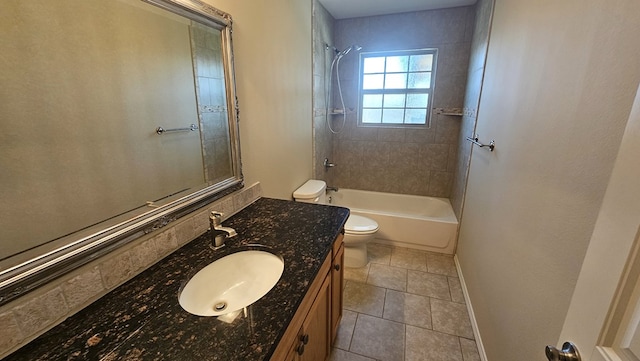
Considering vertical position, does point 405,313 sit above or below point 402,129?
below

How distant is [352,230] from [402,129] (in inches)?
62.6

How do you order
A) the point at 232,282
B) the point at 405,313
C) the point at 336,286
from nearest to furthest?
the point at 232,282 → the point at 336,286 → the point at 405,313

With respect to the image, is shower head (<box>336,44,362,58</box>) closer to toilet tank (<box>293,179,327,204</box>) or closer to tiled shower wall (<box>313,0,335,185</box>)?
tiled shower wall (<box>313,0,335,185</box>)

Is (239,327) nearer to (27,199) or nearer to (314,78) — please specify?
(27,199)

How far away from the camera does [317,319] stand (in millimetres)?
1176

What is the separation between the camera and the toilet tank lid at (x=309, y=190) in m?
2.24

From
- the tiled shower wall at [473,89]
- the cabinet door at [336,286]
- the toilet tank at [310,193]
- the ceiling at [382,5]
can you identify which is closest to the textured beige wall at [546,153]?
the tiled shower wall at [473,89]

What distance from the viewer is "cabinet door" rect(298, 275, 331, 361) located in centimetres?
100

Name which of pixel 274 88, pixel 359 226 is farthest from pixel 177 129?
pixel 359 226

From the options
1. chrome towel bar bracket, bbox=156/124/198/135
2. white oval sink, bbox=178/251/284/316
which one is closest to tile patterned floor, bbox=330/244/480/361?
white oval sink, bbox=178/251/284/316

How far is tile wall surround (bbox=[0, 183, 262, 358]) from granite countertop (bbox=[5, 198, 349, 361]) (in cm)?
2

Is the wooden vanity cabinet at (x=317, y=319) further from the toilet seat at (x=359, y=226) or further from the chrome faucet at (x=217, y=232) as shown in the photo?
the toilet seat at (x=359, y=226)

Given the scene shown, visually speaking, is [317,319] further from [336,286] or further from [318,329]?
[336,286]

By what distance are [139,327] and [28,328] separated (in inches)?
9.7
